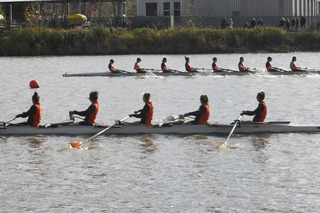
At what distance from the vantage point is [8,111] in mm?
29078

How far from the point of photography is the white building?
73.2m

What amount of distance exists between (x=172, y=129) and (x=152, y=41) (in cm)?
4264

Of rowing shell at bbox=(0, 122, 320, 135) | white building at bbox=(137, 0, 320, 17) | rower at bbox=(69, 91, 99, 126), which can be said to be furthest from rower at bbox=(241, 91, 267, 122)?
white building at bbox=(137, 0, 320, 17)

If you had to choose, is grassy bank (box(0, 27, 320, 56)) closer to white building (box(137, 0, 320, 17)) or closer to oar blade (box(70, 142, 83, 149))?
white building (box(137, 0, 320, 17))

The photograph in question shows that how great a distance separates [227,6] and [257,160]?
188ft

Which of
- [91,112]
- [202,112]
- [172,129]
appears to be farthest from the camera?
[172,129]

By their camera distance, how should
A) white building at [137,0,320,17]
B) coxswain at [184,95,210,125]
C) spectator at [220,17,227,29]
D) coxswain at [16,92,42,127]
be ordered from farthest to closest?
white building at [137,0,320,17] < spectator at [220,17,227,29] < coxswain at [16,92,42,127] < coxswain at [184,95,210,125]

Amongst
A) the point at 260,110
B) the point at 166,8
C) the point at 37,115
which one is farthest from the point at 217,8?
the point at 37,115

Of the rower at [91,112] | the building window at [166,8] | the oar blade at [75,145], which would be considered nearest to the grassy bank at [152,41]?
the building window at [166,8]

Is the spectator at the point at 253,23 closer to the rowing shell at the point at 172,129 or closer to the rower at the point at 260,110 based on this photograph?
the rowing shell at the point at 172,129

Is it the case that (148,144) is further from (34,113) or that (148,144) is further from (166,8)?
(166,8)

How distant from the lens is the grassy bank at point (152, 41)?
63.4 meters

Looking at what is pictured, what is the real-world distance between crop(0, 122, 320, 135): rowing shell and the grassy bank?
1649 inches

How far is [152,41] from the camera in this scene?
63750 millimetres
